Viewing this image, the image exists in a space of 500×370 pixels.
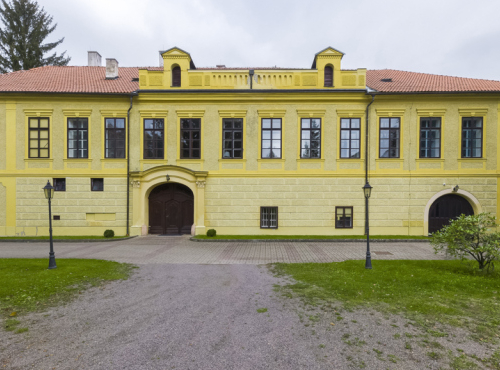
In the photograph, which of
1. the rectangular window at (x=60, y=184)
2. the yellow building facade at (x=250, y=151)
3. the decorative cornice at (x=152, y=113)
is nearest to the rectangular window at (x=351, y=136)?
the yellow building facade at (x=250, y=151)

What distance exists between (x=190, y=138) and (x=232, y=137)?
104 inches

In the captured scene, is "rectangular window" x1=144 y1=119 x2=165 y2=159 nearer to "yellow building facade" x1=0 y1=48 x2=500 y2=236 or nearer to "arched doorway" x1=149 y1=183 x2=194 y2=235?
"yellow building facade" x1=0 y1=48 x2=500 y2=236

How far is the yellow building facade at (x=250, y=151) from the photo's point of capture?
15.7 metres

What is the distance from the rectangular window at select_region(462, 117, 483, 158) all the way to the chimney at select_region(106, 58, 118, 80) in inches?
909

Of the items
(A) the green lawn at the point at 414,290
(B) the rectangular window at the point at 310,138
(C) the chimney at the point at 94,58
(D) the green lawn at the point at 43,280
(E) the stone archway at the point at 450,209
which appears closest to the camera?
(A) the green lawn at the point at 414,290

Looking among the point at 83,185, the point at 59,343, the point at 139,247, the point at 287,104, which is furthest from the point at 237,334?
the point at 83,185

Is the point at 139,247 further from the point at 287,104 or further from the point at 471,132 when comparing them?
the point at 471,132

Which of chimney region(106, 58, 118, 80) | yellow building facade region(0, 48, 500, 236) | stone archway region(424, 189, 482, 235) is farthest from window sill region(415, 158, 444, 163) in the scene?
chimney region(106, 58, 118, 80)

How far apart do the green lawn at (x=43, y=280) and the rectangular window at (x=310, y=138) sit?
1154cm

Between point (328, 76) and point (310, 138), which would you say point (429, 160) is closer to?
point (310, 138)

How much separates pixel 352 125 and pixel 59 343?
16378 mm

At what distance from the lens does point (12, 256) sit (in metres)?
11.1

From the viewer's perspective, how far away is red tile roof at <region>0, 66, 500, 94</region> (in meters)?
15.9

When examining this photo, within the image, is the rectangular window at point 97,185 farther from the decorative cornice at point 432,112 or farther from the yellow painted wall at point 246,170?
the decorative cornice at point 432,112
